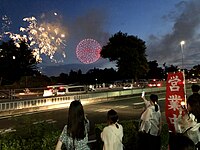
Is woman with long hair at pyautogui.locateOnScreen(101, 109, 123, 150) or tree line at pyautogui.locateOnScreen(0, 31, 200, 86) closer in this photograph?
woman with long hair at pyautogui.locateOnScreen(101, 109, 123, 150)

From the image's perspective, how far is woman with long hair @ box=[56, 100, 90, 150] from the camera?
3701 millimetres

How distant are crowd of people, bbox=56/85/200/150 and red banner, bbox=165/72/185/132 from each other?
33cm

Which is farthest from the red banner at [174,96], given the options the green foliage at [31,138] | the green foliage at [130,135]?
the green foliage at [31,138]

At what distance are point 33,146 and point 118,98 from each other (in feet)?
72.6

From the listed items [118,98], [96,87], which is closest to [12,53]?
[96,87]

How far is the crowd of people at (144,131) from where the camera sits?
370 centimetres

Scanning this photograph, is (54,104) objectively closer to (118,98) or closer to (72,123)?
(118,98)

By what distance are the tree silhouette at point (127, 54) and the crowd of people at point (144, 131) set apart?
116ft

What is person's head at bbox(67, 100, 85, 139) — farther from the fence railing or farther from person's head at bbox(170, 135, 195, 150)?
the fence railing

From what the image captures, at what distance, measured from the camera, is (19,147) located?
4.89 metres

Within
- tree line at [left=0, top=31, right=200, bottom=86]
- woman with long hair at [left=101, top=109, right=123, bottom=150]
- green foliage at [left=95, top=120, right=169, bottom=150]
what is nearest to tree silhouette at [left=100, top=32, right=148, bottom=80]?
tree line at [left=0, top=31, right=200, bottom=86]

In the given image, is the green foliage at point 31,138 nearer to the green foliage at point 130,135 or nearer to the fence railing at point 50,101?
the green foliage at point 130,135

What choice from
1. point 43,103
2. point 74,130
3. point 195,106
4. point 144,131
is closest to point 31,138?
point 74,130

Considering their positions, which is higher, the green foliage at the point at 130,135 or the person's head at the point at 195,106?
the person's head at the point at 195,106
